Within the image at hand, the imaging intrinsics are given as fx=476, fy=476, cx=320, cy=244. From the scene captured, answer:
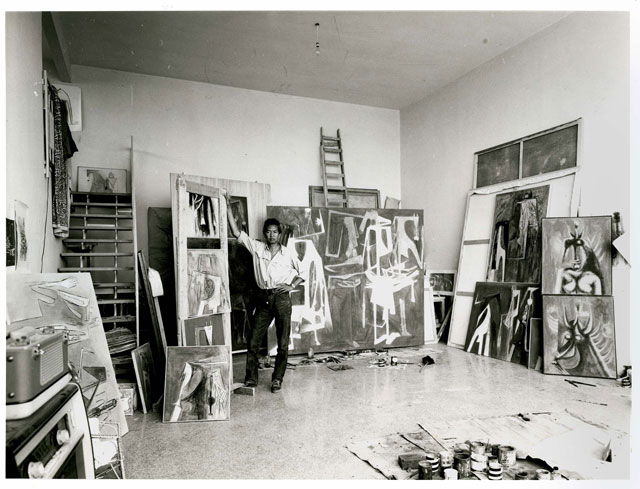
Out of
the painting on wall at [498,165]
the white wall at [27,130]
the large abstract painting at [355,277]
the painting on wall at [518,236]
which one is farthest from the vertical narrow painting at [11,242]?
the painting on wall at [498,165]

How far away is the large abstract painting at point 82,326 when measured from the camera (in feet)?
9.48

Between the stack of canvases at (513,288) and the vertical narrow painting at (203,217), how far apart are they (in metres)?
3.34

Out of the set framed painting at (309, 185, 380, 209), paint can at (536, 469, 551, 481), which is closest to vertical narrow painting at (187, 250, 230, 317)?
paint can at (536, 469, 551, 481)

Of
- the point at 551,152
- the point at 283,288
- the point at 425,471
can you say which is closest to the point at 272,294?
the point at 283,288

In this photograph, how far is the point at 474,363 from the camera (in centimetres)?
527

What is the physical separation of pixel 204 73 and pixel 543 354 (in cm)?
528

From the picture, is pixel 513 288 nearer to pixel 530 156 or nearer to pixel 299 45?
pixel 530 156

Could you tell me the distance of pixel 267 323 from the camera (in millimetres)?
4578

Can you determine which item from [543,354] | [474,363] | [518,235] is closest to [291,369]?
[474,363]

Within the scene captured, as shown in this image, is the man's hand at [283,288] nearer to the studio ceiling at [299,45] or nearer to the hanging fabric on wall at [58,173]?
the hanging fabric on wall at [58,173]

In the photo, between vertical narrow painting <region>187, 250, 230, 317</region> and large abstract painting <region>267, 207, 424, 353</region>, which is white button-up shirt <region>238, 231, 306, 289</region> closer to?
vertical narrow painting <region>187, 250, 230, 317</region>

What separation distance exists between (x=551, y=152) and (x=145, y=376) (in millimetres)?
4752

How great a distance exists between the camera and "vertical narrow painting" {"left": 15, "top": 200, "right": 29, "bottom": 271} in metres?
A: 2.74
